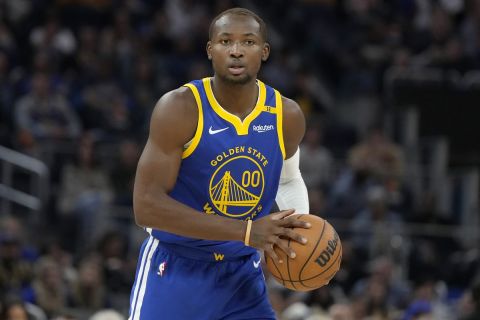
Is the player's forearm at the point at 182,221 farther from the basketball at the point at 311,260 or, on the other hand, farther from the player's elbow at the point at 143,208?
the basketball at the point at 311,260

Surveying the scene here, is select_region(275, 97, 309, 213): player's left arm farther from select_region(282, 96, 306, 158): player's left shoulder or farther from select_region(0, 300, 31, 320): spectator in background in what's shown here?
select_region(0, 300, 31, 320): spectator in background

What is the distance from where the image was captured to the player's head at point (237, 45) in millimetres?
5715

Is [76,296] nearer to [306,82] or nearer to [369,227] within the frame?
[369,227]

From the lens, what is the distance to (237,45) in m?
5.71

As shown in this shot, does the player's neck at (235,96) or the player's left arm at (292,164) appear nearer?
the player's neck at (235,96)

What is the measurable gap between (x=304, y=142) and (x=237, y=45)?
9317 millimetres

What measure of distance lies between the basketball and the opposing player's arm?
1.00 feet

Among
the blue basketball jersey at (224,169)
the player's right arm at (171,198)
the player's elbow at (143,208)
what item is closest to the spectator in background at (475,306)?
the blue basketball jersey at (224,169)

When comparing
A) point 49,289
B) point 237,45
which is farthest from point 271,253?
point 49,289

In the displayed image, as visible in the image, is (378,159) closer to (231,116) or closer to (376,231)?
(376,231)

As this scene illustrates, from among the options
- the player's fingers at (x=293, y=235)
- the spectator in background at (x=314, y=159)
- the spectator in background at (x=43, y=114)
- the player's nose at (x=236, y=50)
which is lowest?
the spectator in background at (x=314, y=159)

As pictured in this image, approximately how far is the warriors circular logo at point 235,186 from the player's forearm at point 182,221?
0.29 metres

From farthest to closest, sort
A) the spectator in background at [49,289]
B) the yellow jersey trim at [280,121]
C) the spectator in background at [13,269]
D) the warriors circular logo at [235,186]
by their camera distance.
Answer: the spectator in background at [49,289] → the spectator in background at [13,269] → the yellow jersey trim at [280,121] → the warriors circular logo at [235,186]

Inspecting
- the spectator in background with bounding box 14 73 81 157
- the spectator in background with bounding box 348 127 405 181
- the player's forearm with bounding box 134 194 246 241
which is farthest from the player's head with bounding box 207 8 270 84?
the spectator in background with bounding box 348 127 405 181
